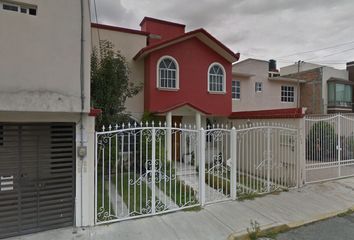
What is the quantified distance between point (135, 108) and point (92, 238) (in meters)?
7.83

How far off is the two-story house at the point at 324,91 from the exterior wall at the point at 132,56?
16.4 m

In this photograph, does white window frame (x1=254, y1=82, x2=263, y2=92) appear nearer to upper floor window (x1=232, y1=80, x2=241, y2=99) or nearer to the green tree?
upper floor window (x1=232, y1=80, x2=241, y2=99)

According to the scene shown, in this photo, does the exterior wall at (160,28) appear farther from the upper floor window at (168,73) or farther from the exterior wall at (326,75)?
the exterior wall at (326,75)

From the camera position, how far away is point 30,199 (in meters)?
5.01

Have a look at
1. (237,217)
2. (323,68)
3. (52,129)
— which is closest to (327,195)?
(237,217)

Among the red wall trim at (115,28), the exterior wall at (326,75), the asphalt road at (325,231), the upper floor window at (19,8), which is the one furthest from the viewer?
the exterior wall at (326,75)

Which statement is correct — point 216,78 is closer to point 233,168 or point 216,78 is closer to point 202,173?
point 233,168

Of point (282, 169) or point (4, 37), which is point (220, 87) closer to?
point (282, 169)

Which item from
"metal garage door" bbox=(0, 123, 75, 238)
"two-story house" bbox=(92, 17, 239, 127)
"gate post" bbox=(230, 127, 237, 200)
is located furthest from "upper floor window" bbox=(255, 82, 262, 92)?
"metal garage door" bbox=(0, 123, 75, 238)

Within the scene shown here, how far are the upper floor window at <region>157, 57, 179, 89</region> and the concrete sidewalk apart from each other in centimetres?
676

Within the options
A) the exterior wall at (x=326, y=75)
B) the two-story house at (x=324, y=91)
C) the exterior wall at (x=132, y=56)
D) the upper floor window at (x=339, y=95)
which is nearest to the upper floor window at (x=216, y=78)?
the exterior wall at (x=132, y=56)

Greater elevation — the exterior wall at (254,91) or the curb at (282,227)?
the exterior wall at (254,91)

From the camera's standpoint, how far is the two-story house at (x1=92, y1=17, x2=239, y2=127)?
451 inches

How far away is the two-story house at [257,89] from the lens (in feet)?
58.1
